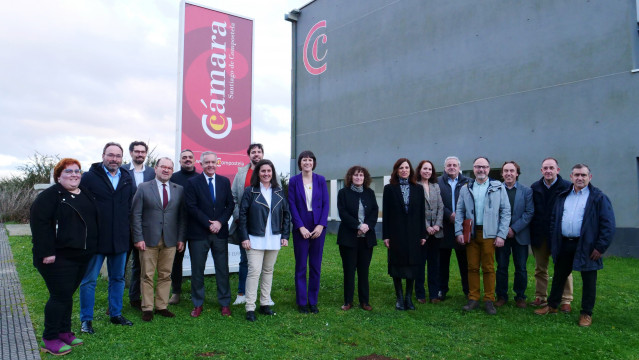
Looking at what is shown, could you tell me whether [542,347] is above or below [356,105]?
below

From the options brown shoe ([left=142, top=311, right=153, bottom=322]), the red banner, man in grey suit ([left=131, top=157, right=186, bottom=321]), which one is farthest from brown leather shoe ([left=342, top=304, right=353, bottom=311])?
the red banner

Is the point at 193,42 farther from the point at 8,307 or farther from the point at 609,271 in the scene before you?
the point at 609,271

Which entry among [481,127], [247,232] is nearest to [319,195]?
[247,232]

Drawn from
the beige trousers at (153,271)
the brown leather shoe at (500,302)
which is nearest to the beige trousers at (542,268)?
the brown leather shoe at (500,302)

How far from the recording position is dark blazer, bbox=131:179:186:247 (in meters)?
5.21

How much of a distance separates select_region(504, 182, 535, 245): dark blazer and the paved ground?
581cm

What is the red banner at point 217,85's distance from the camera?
25.8 feet

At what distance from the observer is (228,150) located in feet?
27.2

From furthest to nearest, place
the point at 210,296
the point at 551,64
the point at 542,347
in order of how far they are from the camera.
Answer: the point at 551,64
the point at 210,296
the point at 542,347

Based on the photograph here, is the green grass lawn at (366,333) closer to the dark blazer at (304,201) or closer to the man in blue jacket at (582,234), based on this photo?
the man in blue jacket at (582,234)

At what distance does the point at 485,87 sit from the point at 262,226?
9.95m

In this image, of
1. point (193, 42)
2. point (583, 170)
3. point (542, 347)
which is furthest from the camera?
point (193, 42)

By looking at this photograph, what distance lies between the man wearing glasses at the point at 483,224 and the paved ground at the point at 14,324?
514cm

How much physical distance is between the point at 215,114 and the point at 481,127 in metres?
8.41
